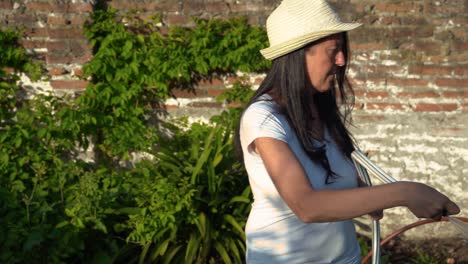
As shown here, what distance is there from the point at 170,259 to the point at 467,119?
2.61m

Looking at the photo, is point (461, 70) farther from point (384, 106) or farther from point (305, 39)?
point (305, 39)

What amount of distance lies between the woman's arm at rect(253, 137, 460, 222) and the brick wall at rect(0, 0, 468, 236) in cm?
351

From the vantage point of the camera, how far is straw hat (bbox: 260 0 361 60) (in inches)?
85.3

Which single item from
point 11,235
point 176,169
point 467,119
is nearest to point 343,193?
point 11,235

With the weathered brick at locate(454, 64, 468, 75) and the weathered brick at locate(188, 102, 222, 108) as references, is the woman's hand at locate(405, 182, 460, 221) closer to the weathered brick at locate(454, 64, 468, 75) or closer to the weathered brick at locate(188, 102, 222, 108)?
the weathered brick at locate(188, 102, 222, 108)

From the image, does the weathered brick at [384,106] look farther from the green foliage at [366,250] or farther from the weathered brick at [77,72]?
the weathered brick at [77,72]

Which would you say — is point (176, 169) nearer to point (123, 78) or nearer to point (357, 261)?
point (123, 78)

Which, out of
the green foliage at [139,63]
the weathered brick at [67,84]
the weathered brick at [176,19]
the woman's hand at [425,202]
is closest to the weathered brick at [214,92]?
the green foliage at [139,63]

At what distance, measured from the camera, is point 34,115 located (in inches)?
200

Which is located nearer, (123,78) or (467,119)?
(123,78)

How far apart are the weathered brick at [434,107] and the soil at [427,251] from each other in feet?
3.34

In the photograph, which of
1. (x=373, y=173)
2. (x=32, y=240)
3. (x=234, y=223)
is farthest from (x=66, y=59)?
(x=373, y=173)

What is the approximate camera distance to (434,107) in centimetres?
559

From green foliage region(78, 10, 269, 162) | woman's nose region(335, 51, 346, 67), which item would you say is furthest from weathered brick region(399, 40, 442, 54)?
woman's nose region(335, 51, 346, 67)
